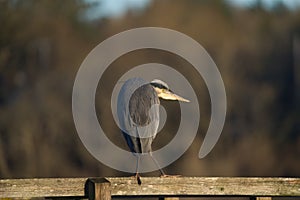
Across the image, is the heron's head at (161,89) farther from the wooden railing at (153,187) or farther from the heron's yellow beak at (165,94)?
the wooden railing at (153,187)

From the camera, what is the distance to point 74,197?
6141 millimetres

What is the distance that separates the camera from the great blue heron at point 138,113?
8.20 m

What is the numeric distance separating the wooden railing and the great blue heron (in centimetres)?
184

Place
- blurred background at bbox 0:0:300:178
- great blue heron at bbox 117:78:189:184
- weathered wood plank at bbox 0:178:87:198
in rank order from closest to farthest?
weathered wood plank at bbox 0:178:87:198 < great blue heron at bbox 117:78:189:184 < blurred background at bbox 0:0:300:178

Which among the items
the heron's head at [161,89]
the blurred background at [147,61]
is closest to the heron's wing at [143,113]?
the heron's head at [161,89]

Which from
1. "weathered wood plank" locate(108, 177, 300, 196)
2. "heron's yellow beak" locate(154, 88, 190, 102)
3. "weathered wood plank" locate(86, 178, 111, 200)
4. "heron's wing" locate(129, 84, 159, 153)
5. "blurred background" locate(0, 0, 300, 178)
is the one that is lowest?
"weathered wood plank" locate(86, 178, 111, 200)

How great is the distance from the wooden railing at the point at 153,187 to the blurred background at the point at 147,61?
1496 cm

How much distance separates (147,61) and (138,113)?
2808cm

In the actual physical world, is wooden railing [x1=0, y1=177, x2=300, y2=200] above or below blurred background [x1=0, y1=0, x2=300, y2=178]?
below

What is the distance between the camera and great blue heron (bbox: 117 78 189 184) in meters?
8.20

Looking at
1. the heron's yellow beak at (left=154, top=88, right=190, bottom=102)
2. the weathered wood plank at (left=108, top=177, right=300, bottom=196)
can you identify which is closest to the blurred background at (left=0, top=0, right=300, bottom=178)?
the heron's yellow beak at (left=154, top=88, right=190, bottom=102)

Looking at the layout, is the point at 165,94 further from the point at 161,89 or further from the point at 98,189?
the point at 98,189

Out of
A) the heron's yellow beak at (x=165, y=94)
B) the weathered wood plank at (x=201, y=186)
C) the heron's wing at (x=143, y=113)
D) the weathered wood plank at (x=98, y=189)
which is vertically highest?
the heron's yellow beak at (x=165, y=94)

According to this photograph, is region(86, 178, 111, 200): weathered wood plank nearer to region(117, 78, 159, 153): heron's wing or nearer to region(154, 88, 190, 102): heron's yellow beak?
region(117, 78, 159, 153): heron's wing
